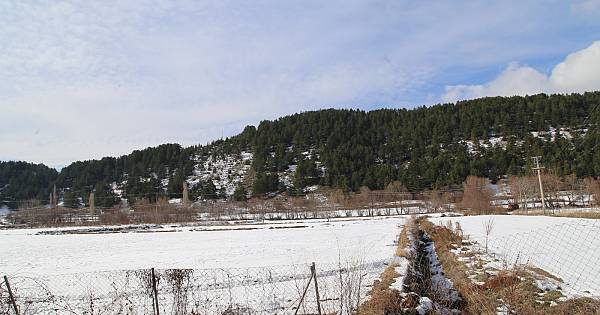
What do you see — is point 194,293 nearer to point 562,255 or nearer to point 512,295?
point 512,295

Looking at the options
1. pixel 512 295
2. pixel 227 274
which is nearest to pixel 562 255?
pixel 512 295

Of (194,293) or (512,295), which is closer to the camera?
(512,295)

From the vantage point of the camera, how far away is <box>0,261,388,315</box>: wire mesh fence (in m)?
10.8

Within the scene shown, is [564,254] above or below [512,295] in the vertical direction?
below

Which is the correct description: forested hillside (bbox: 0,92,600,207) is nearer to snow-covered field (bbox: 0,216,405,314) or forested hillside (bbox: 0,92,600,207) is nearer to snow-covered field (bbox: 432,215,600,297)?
snow-covered field (bbox: 432,215,600,297)

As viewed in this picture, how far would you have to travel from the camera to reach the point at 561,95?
18250 centimetres

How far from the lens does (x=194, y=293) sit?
14.5m

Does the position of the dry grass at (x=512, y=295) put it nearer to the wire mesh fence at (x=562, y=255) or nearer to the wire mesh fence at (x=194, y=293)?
the wire mesh fence at (x=562, y=255)

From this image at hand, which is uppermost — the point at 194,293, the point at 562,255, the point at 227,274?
the point at 227,274

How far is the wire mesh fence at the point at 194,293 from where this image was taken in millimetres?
10782

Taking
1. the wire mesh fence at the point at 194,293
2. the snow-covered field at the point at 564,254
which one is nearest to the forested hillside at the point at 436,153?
the snow-covered field at the point at 564,254

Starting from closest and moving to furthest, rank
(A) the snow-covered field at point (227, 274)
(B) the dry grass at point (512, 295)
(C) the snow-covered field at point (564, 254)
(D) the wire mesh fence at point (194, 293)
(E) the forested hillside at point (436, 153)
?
(B) the dry grass at point (512, 295) < (D) the wire mesh fence at point (194, 293) < (A) the snow-covered field at point (227, 274) < (C) the snow-covered field at point (564, 254) < (E) the forested hillside at point (436, 153)

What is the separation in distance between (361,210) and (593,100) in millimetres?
111508

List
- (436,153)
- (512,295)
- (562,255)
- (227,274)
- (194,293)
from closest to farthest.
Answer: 1. (512,295)
2. (194,293)
3. (227,274)
4. (562,255)
5. (436,153)
